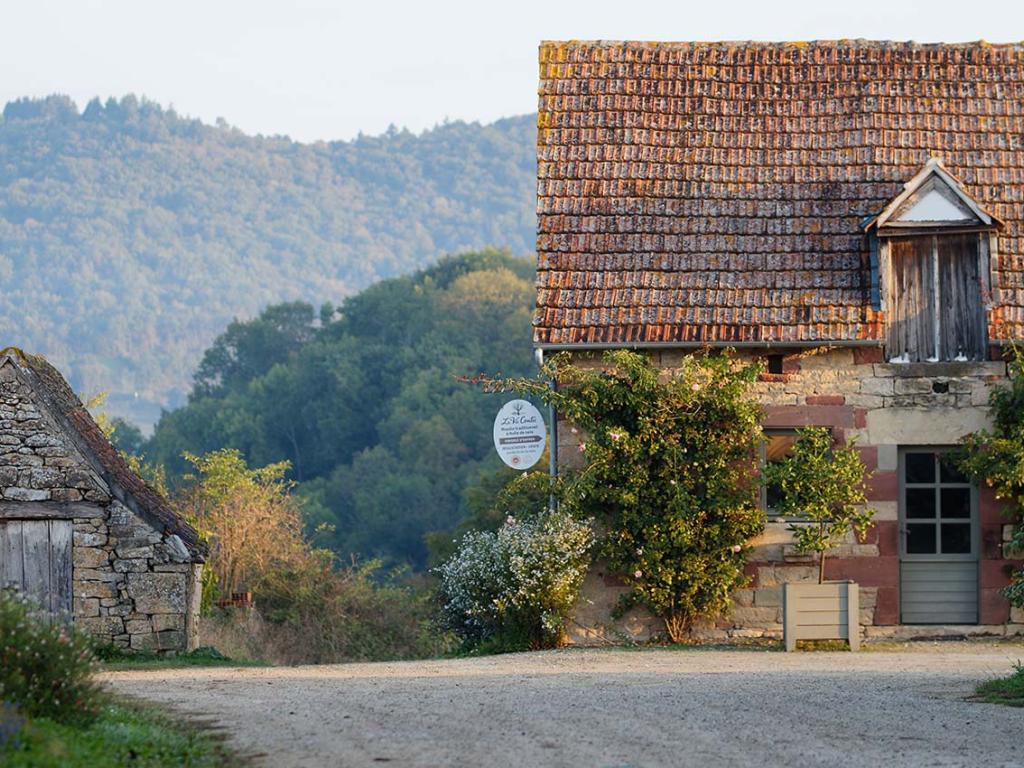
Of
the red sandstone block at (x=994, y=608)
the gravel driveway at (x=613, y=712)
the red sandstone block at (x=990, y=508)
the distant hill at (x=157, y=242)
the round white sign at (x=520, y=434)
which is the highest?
the distant hill at (x=157, y=242)

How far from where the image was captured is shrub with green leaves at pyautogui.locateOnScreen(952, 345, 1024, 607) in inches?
757

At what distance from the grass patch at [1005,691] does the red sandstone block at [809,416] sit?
572 centimetres

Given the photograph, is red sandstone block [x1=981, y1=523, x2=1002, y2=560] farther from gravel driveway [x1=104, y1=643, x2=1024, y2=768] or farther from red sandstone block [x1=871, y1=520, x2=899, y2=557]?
gravel driveway [x1=104, y1=643, x2=1024, y2=768]

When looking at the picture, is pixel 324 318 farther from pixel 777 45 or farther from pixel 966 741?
pixel 966 741

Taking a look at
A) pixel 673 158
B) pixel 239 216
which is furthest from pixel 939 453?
pixel 239 216

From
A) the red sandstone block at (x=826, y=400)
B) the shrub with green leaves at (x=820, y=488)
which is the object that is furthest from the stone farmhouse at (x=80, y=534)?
the red sandstone block at (x=826, y=400)

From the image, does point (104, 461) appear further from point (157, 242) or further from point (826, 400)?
point (157, 242)

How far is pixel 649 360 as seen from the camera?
20.0 m

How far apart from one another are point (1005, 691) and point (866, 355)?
6.55 m

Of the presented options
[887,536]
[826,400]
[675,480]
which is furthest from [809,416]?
[675,480]

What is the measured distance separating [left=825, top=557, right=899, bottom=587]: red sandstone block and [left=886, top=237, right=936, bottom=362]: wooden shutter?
227 centimetres

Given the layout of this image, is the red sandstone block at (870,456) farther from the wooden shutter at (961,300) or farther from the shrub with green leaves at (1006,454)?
the wooden shutter at (961,300)

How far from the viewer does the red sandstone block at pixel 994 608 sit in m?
19.8

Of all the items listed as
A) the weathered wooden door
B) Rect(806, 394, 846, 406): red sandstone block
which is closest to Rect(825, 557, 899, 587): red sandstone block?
the weathered wooden door
